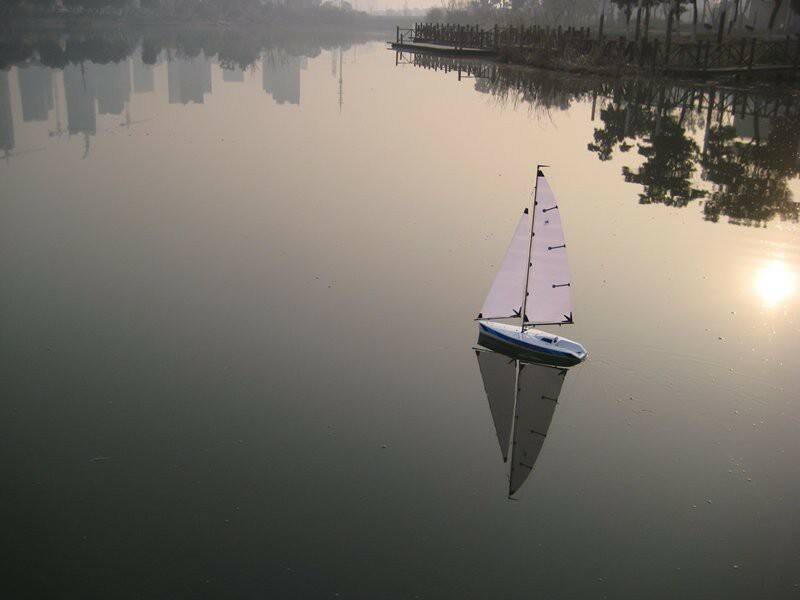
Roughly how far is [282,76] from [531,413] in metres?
50.5

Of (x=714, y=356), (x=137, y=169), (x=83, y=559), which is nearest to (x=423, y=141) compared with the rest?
(x=137, y=169)

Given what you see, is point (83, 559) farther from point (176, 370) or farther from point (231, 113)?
point (231, 113)

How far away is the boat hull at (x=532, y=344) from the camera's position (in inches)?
450

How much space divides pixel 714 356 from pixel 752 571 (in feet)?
15.4

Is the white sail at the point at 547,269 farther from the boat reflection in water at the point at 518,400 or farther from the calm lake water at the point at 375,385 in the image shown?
the calm lake water at the point at 375,385

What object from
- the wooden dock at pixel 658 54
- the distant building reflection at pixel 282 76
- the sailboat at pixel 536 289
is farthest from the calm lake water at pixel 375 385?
the wooden dock at pixel 658 54

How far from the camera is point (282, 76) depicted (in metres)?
56.9

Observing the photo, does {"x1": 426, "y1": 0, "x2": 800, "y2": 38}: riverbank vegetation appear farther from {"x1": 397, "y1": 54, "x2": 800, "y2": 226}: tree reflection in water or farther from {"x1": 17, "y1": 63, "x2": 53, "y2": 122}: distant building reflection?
{"x1": 17, "y1": 63, "x2": 53, "y2": 122}: distant building reflection

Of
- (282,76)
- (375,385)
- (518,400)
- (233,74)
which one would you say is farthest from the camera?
(233,74)

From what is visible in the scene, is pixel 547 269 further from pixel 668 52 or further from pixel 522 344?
pixel 668 52

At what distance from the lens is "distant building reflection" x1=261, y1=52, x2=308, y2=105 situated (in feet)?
147

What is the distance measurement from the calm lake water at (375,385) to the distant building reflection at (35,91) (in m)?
10.7

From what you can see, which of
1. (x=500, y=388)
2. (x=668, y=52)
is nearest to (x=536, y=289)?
(x=500, y=388)

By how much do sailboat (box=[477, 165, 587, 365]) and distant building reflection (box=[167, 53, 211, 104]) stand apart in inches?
1304
